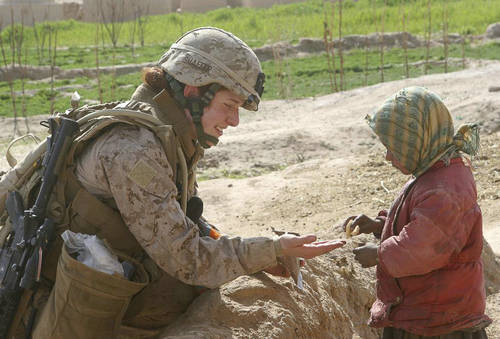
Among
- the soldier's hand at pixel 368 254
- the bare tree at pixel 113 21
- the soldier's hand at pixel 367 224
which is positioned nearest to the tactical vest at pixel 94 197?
the soldier's hand at pixel 368 254

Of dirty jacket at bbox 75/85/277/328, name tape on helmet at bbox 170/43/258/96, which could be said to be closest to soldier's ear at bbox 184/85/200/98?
name tape on helmet at bbox 170/43/258/96

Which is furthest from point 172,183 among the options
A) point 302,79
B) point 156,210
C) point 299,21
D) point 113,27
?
point 299,21

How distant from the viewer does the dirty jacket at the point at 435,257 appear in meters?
2.81

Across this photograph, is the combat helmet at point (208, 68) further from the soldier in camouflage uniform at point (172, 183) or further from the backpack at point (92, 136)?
the backpack at point (92, 136)

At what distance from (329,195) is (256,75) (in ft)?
14.7

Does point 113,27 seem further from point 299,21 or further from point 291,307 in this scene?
point 291,307

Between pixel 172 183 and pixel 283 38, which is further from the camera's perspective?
pixel 283 38

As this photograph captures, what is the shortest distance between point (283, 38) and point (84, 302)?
674 inches

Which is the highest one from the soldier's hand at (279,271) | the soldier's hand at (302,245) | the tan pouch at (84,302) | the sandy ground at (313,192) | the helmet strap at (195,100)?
the helmet strap at (195,100)

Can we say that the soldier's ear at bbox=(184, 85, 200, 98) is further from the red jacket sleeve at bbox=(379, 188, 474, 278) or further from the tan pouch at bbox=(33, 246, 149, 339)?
the red jacket sleeve at bbox=(379, 188, 474, 278)

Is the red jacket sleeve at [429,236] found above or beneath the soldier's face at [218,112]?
beneath

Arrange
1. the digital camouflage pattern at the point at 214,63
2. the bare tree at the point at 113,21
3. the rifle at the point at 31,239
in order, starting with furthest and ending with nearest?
the bare tree at the point at 113,21, the digital camouflage pattern at the point at 214,63, the rifle at the point at 31,239

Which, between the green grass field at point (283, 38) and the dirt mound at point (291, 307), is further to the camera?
the green grass field at point (283, 38)

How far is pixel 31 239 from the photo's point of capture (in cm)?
273
